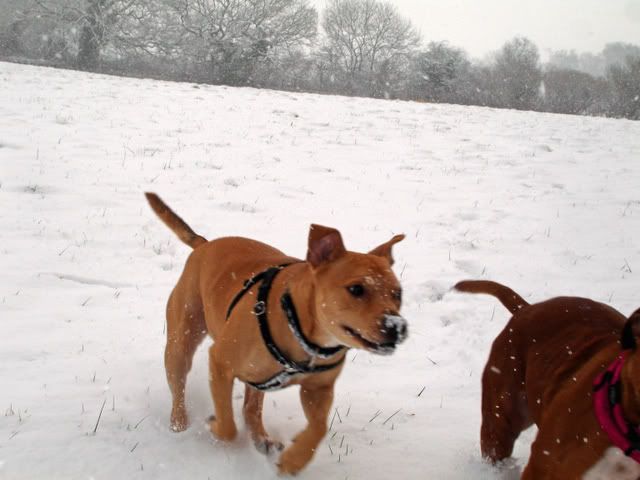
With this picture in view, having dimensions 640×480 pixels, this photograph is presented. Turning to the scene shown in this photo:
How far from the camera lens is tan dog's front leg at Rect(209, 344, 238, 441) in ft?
9.32

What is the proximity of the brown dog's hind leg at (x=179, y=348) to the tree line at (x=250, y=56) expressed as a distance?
20621mm

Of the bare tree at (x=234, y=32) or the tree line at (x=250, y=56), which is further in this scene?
the bare tree at (x=234, y=32)

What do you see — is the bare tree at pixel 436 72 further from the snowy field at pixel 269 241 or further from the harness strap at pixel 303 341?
the harness strap at pixel 303 341

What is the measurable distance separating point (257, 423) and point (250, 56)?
90.6 feet

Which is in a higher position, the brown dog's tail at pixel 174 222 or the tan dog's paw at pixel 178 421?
the brown dog's tail at pixel 174 222

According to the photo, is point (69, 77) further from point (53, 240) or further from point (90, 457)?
point (90, 457)

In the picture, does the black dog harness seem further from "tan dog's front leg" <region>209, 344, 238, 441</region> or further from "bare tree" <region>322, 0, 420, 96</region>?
"bare tree" <region>322, 0, 420, 96</region>

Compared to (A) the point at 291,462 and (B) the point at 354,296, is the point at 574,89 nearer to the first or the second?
(B) the point at 354,296

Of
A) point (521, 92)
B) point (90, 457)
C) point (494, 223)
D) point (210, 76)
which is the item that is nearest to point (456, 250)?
point (494, 223)

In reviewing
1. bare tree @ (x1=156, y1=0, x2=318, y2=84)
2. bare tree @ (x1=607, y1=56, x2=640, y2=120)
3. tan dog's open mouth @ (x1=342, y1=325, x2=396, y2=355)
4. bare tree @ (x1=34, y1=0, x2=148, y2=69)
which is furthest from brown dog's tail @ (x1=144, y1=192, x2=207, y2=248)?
bare tree @ (x1=34, y1=0, x2=148, y2=69)

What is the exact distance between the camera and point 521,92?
1367 inches

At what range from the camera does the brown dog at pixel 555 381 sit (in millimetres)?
1943

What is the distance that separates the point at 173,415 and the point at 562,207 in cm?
664

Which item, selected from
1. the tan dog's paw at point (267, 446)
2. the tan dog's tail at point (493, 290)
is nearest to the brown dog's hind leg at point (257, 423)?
the tan dog's paw at point (267, 446)
